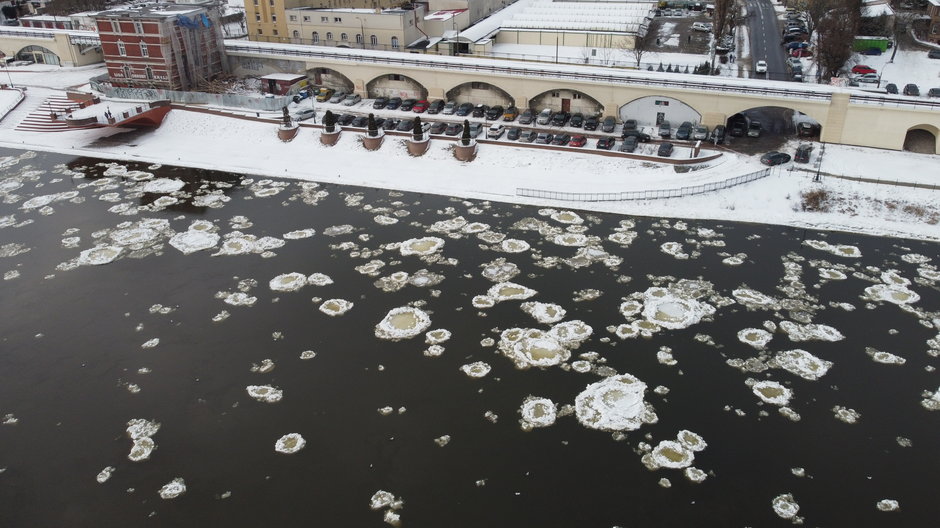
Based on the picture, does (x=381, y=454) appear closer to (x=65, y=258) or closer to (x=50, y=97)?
(x=65, y=258)

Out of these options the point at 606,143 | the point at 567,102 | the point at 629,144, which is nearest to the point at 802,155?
the point at 629,144

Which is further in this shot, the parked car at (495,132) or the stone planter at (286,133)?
the stone planter at (286,133)

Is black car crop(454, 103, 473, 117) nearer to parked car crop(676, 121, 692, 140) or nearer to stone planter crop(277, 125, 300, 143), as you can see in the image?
stone planter crop(277, 125, 300, 143)

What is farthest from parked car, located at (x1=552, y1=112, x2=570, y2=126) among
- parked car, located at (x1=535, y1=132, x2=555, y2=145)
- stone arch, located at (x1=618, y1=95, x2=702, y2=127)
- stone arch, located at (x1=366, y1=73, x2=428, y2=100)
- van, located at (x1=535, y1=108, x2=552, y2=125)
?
stone arch, located at (x1=366, y1=73, x2=428, y2=100)

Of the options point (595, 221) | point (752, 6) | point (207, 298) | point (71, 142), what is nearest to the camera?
point (207, 298)

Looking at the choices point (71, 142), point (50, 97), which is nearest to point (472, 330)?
point (71, 142)

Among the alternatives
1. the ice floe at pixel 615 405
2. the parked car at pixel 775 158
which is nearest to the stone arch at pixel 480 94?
the parked car at pixel 775 158

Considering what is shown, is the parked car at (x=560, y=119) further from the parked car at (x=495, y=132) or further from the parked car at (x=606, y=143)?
the parked car at (x=606, y=143)

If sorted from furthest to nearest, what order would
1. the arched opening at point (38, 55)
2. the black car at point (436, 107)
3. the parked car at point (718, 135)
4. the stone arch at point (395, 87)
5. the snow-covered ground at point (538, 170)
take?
the arched opening at point (38, 55), the stone arch at point (395, 87), the black car at point (436, 107), the parked car at point (718, 135), the snow-covered ground at point (538, 170)
